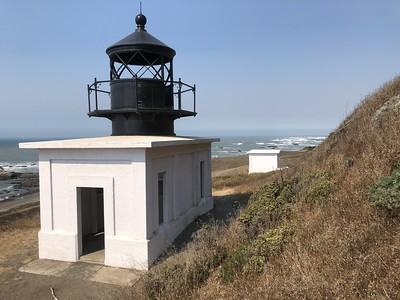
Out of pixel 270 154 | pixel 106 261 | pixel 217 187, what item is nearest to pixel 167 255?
pixel 106 261

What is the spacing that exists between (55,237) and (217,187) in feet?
42.8

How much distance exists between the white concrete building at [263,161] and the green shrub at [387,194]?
68.5ft

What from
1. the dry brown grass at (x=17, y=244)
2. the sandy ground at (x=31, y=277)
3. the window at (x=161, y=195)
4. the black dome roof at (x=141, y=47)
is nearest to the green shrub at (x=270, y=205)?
the sandy ground at (x=31, y=277)

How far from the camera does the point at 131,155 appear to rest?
850cm

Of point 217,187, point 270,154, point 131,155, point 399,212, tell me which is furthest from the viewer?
point 270,154

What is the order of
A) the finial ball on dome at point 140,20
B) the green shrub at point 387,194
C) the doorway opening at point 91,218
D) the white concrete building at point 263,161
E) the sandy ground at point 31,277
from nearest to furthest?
1. the green shrub at point 387,194
2. the sandy ground at point 31,277
3. the doorway opening at point 91,218
4. the finial ball on dome at point 140,20
5. the white concrete building at point 263,161

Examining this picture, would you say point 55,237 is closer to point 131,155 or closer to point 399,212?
point 131,155

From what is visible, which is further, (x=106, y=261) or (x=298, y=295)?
(x=106, y=261)

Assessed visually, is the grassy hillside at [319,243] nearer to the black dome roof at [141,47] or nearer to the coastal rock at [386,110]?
the coastal rock at [386,110]

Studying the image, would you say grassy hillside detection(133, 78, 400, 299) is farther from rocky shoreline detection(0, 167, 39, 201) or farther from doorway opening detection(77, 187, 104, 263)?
rocky shoreline detection(0, 167, 39, 201)

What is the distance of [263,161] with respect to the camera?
84.9 ft

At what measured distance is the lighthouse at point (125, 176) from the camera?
8.53 meters

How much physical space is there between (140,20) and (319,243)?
9527 mm

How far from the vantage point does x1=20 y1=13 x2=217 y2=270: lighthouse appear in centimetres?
853
